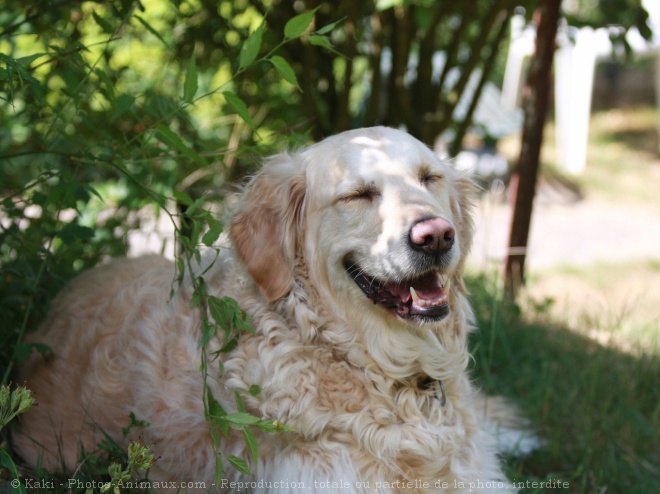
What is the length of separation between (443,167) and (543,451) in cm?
136

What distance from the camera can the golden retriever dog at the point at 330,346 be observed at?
252 centimetres

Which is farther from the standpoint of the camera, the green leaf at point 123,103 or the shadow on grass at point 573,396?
the shadow on grass at point 573,396

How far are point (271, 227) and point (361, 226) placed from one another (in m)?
0.33

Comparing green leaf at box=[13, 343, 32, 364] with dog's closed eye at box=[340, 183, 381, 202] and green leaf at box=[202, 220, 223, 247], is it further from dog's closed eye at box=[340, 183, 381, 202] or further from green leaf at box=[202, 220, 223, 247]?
dog's closed eye at box=[340, 183, 381, 202]

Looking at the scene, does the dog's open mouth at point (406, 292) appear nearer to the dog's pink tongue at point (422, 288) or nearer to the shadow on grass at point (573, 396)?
the dog's pink tongue at point (422, 288)

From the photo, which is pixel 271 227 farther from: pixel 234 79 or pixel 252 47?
pixel 234 79

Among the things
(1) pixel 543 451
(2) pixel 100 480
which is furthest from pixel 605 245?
(2) pixel 100 480

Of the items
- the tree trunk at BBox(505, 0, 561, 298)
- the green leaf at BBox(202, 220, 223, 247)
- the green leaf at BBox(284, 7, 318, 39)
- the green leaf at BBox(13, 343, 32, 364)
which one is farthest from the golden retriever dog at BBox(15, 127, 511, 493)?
the tree trunk at BBox(505, 0, 561, 298)

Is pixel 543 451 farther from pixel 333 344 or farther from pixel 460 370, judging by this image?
pixel 333 344

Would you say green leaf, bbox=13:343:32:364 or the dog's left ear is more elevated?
the dog's left ear

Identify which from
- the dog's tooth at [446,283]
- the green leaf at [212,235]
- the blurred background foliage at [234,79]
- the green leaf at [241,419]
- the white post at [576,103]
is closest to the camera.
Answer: the green leaf at [241,419]

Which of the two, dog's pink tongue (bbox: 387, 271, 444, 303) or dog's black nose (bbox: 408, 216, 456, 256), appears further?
dog's pink tongue (bbox: 387, 271, 444, 303)

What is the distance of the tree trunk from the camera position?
460 cm

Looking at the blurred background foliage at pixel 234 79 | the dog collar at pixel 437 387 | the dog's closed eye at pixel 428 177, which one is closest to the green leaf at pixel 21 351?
the blurred background foliage at pixel 234 79
